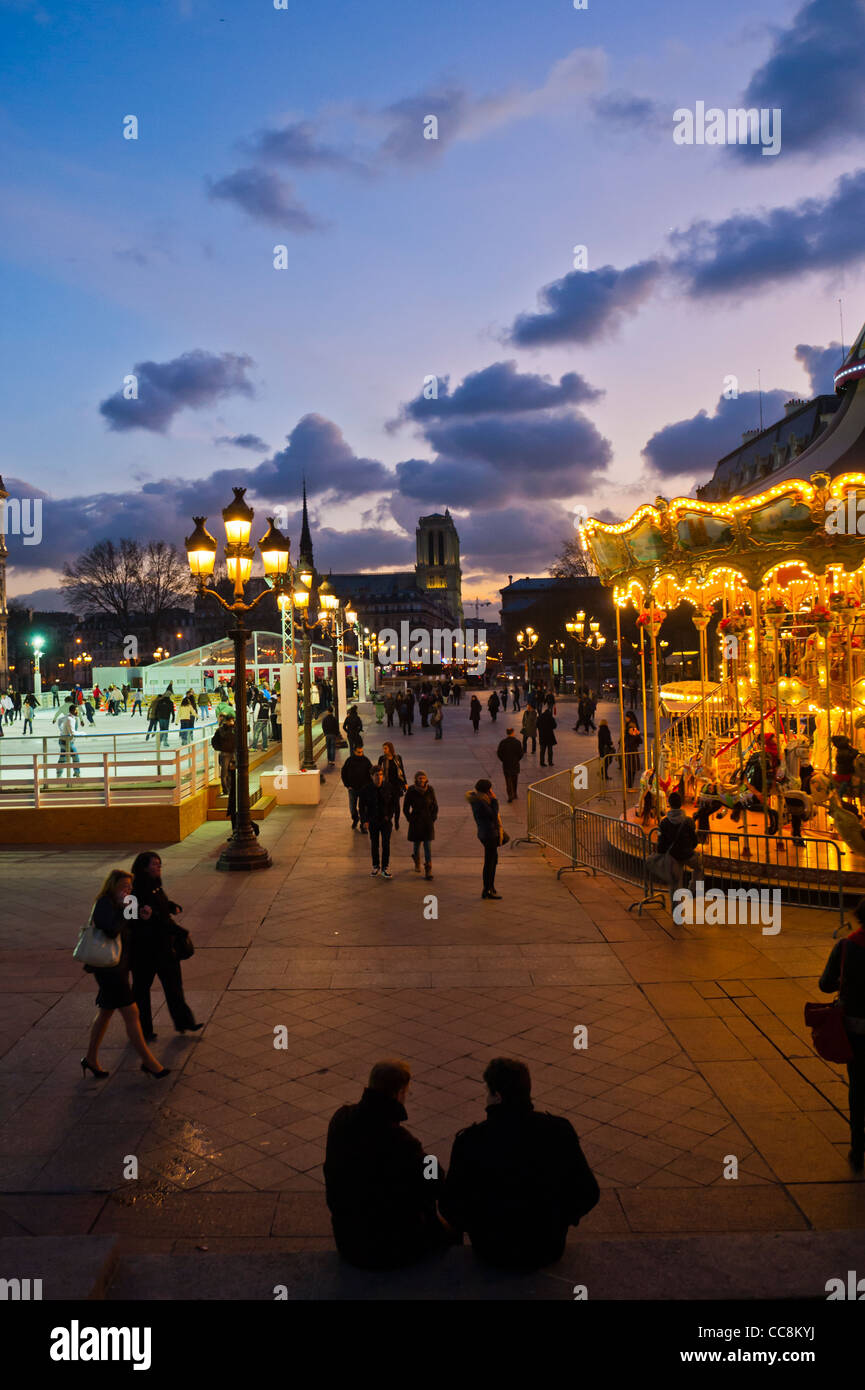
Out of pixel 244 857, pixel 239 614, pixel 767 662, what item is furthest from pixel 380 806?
pixel 767 662

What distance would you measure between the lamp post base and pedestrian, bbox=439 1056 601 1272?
30.3 feet

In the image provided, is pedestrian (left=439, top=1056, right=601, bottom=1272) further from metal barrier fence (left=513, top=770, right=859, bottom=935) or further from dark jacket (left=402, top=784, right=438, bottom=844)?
dark jacket (left=402, top=784, right=438, bottom=844)

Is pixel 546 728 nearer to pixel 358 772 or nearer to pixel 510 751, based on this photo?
pixel 510 751

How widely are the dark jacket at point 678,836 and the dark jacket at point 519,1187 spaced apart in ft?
21.2

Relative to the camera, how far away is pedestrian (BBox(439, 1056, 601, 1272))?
3.45 meters

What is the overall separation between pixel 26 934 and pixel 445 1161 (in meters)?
6.01

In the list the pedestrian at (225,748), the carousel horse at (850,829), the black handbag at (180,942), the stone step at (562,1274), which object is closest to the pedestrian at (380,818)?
the pedestrian at (225,748)

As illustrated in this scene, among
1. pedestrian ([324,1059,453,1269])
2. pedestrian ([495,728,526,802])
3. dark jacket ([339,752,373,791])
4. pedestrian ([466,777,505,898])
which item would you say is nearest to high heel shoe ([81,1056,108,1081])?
pedestrian ([324,1059,453,1269])

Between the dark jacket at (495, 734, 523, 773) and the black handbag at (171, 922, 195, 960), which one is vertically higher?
the dark jacket at (495, 734, 523, 773)

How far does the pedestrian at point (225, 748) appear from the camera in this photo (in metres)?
16.3

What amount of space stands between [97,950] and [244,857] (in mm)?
6479

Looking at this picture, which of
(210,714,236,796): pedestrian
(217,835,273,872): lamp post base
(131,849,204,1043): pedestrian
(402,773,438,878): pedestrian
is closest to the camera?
(131,849,204,1043): pedestrian

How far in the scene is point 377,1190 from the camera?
352 cm

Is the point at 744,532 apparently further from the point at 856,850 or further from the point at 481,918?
the point at 481,918
